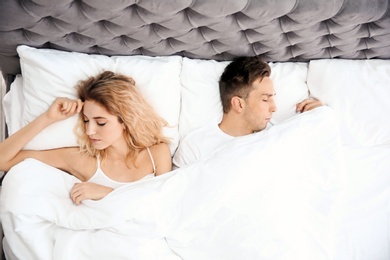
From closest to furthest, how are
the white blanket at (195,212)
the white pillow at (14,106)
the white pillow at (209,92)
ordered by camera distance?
the white blanket at (195,212), the white pillow at (14,106), the white pillow at (209,92)

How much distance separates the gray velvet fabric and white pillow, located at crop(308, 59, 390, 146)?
9 centimetres

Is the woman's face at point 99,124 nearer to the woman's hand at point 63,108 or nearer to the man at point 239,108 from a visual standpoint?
the woman's hand at point 63,108

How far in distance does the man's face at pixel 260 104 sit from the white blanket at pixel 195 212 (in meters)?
0.16

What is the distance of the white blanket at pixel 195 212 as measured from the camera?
144cm

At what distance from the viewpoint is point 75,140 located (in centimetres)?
169

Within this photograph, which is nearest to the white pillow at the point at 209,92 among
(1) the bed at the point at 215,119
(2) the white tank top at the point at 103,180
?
(1) the bed at the point at 215,119

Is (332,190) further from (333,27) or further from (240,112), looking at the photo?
(333,27)

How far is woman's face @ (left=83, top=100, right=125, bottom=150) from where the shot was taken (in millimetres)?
1608

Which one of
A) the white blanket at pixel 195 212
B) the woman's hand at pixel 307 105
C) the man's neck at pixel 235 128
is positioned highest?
the woman's hand at pixel 307 105

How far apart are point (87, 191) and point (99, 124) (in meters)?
0.26

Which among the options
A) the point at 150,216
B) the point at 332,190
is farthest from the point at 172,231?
the point at 332,190

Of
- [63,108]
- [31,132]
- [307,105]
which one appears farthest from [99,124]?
[307,105]

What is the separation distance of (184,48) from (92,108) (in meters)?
0.45

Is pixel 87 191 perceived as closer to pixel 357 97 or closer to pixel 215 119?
pixel 215 119
